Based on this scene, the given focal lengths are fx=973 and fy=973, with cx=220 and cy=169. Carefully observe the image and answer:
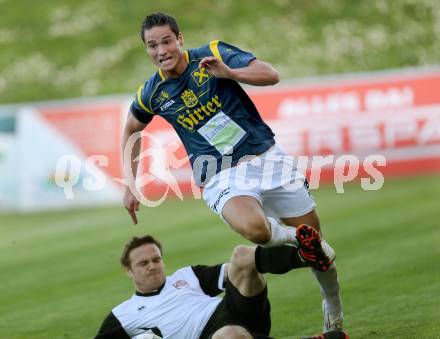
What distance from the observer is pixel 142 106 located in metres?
7.72

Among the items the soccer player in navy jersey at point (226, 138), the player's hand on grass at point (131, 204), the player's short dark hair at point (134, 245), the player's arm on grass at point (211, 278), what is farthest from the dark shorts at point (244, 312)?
the player's hand on grass at point (131, 204)

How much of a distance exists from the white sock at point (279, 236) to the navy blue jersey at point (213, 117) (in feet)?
2.11

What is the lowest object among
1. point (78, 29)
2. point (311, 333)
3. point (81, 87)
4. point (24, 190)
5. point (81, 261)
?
point (311, 333)

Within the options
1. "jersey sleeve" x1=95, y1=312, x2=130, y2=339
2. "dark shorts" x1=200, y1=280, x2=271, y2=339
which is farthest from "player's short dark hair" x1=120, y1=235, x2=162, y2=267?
"dark shorts" x1=200, y1=280, x2=271, y2=339

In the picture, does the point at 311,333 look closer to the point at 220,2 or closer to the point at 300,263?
the point at 300,263

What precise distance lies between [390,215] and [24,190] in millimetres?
8597

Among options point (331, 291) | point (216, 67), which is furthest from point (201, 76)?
point (331, 291)

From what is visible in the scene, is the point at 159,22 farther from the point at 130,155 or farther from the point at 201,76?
the point at 130,155

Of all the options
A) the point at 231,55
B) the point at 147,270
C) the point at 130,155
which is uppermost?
the point at 231,55

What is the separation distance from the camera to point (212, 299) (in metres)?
7.11

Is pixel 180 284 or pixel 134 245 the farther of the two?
pixel 134 245

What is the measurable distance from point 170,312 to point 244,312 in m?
0.65

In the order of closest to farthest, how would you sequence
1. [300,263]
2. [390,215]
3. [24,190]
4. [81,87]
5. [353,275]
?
[300,263] → [353,275] → [390,215] → [24,190] → [81,87]

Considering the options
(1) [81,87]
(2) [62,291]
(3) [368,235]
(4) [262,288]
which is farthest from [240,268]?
(1) [81,87]
